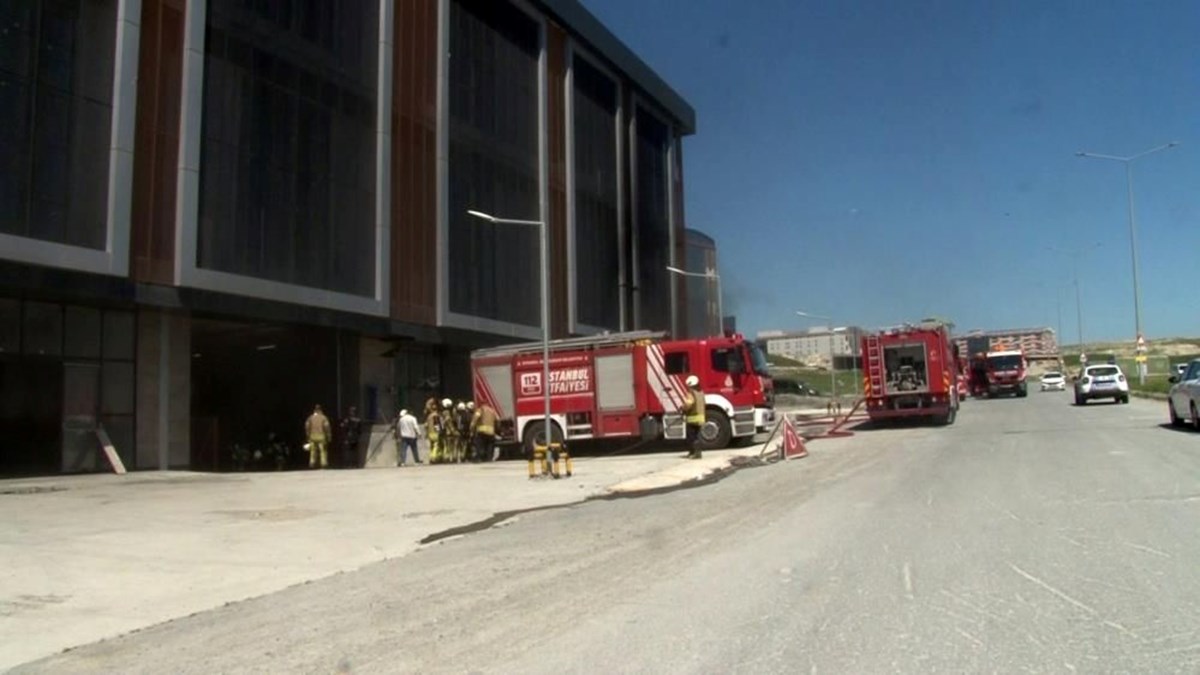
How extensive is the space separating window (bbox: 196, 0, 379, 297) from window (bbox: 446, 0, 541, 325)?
15.9 feet

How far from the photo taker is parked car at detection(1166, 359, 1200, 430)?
2198 centimetres

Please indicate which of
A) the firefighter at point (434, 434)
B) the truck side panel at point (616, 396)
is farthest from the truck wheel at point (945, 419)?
the firefighter at point (434, 434)

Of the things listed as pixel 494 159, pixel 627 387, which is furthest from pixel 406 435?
pixel 494 159

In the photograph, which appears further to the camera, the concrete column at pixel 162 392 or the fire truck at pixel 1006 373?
the fire truck at pixel 1006 373

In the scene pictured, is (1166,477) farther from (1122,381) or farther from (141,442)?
(1122,381)

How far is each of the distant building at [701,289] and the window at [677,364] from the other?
31845mm

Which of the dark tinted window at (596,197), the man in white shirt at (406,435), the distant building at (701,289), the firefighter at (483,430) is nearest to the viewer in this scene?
the firefighter at (483,430)

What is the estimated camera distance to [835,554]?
30.0ft

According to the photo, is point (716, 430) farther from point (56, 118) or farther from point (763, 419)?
point (56, 118)

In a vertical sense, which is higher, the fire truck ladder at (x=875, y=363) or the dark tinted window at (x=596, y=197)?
the dark tinted window at (x=596, y=197)

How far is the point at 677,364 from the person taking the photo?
2558cm

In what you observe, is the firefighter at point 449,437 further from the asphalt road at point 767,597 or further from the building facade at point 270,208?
the asphalt road at point 767,597

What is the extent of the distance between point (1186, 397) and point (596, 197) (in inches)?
1069

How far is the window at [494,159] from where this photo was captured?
34156 millimetres
